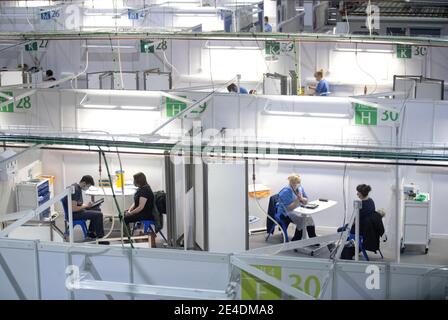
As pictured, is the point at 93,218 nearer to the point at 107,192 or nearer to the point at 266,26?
the point at 107,192

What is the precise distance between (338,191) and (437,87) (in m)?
2.32

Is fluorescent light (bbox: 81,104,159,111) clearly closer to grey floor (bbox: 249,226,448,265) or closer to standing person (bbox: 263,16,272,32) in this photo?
grey floor (bbox: 249,226,448,265)

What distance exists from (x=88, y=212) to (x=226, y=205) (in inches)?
111

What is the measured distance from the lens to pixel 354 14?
15680 millimetres

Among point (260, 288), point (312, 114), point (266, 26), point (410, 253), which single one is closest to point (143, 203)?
point (312, 114)

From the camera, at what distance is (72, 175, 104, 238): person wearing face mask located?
8805 mm

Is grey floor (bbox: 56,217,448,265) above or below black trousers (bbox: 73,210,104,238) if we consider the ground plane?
below

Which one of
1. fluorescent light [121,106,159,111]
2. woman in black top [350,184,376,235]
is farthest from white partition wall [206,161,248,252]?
fluorescent light [121,106,159,111]

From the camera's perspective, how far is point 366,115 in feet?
29.8

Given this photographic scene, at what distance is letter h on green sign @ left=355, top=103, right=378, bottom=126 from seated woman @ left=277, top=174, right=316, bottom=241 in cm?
110

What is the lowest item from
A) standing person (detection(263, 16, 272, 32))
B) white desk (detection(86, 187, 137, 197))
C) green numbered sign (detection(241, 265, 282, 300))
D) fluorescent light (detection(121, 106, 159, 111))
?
white desk (detection(86, 187, 137, 197))

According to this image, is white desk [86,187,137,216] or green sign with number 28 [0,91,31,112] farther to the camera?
green sign with number 28 [0,91,31,112]

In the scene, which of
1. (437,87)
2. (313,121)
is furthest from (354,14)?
(313,121)
